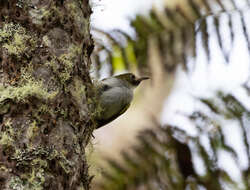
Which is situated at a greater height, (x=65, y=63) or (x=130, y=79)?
(x=65, y=63)

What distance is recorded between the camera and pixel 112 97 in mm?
2820

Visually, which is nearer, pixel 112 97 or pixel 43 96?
pixel 43 96

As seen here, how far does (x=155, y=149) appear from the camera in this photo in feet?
10.5

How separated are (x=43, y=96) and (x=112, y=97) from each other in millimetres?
1175

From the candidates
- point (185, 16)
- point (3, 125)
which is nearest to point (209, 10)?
point (185, 16)

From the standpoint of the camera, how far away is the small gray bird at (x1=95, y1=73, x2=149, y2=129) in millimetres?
2714

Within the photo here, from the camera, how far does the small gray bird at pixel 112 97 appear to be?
2714mm

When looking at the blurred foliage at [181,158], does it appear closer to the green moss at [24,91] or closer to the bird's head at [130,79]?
the bird's head at [130,79]

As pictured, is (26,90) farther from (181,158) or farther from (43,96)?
(181,158)

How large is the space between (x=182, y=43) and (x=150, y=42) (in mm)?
248

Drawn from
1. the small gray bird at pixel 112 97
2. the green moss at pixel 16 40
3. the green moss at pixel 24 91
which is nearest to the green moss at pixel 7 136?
the green moss at pixel 24 91

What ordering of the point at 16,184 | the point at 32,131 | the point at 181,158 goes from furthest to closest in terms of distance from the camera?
the point at 181,158
the point at 32,131
the point at 16,184

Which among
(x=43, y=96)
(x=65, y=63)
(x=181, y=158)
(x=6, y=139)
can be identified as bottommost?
(x=181, y=158)

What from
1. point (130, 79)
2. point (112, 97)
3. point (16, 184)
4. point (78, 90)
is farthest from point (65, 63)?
point (130, 79)
